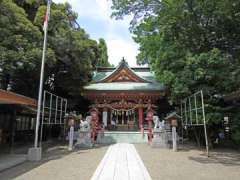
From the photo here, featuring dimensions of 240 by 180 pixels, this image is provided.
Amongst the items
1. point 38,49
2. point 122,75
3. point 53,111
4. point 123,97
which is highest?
point 122,75

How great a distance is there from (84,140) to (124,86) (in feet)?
32.4

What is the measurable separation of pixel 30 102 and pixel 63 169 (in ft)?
16.6

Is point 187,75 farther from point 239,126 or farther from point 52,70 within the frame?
point 52,70

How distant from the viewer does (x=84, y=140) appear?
19.1 m

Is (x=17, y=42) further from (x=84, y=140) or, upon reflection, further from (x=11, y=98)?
(x=84, y=140)

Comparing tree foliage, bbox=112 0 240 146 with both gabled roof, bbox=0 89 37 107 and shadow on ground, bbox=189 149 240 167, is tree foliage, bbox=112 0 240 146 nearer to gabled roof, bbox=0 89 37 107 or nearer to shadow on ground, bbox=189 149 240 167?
shadow on ground, bbox=189 149 240 167

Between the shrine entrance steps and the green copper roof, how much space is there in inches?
182

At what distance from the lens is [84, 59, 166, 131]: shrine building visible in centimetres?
2658

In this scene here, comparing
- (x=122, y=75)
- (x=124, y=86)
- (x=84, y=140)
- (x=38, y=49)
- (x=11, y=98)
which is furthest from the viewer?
(x=122, y=75)

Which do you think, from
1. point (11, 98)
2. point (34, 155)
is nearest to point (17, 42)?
point (11, 98)

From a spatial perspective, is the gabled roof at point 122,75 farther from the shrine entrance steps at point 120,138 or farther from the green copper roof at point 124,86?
the shrine entrance steps at point 120,138

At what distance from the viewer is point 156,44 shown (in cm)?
1972

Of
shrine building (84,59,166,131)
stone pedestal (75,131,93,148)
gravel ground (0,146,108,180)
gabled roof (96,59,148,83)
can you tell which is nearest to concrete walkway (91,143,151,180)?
gravel ground (0,146,108,180)

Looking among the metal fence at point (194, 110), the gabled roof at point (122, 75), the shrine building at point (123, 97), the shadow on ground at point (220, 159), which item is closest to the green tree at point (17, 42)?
the metal fence at point (194, 110)
